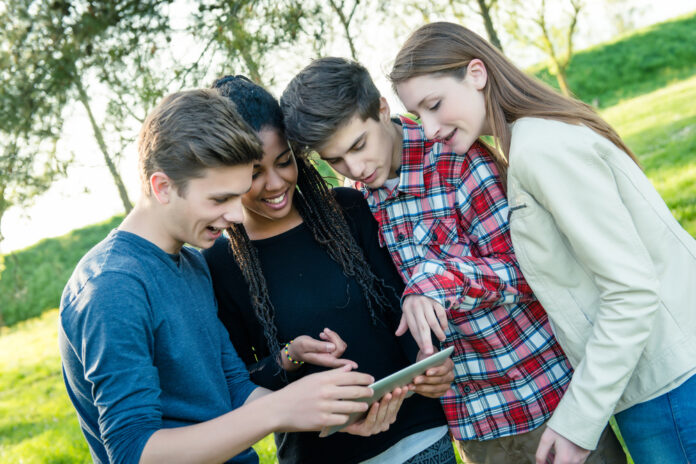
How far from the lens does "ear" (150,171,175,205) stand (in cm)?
181

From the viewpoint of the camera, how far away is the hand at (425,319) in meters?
1.88

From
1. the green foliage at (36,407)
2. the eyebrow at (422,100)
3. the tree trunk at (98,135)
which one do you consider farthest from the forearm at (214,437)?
the green foliage at (36,407)

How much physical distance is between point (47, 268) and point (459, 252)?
1704 centimetres

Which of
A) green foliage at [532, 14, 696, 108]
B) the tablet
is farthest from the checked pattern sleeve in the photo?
green foliage at [532, 14, 696, 108]

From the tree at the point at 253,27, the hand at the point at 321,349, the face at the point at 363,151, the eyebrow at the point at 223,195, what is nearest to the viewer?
the eyebrow at the point at 223,195

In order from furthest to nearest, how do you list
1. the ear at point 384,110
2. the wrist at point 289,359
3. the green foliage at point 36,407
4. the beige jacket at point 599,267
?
1. the green foliage at point 36,407
2. the ear at point 384,110
3. the wrist at point 289,359
4. the beige jacket at point 599,267

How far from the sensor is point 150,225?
1837mm

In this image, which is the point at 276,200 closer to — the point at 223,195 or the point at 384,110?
the point at 223,195

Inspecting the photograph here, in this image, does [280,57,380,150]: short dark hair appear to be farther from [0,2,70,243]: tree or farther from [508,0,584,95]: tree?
[508,0,584,95]: tree

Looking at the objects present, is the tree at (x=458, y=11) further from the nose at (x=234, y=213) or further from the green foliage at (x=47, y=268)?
the green foliage at (x=47, y=268)

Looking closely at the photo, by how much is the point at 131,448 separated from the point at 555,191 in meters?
1.30

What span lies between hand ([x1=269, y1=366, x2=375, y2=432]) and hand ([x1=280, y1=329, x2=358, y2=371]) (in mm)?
338

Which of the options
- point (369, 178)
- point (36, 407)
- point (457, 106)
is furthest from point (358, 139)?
point (36, 407)

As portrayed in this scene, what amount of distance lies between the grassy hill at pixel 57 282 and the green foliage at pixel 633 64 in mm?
82
